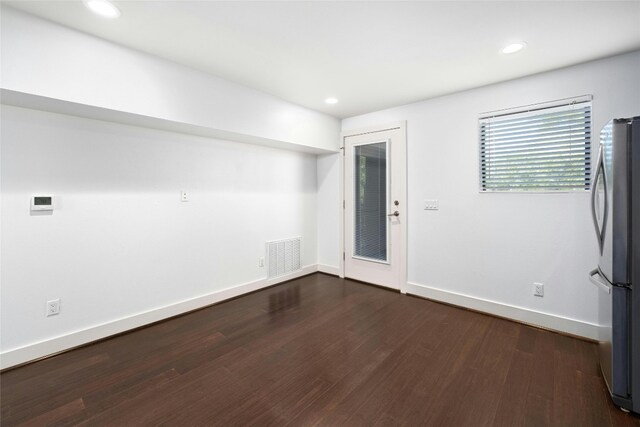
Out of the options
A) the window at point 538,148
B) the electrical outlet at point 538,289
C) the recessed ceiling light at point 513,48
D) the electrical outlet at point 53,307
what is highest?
the recessed ceiling light at point 513,48

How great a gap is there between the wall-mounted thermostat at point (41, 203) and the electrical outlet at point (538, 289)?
4.49 meters

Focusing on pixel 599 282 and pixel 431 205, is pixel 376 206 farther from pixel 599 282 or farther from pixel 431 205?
pixel 599 282

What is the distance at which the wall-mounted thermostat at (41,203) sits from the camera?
7.36ft

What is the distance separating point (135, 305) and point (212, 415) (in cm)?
163

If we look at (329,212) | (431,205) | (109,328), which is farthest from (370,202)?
(109,328)

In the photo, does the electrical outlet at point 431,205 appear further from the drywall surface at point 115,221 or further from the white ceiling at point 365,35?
the drywall surface at point 115,221

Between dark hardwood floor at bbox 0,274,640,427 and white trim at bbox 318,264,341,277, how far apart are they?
154 centimetres

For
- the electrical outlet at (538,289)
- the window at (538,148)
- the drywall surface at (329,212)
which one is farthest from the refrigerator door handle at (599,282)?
the drywall surface at (329,212)

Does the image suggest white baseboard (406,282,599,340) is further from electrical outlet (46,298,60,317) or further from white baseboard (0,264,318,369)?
electrical outlet (46,298,60,317)

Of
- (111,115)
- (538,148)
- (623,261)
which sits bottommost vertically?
(623,261)

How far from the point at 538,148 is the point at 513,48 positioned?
3.41 ft

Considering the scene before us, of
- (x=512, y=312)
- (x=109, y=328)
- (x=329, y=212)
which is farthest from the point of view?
(x=329, y=212)

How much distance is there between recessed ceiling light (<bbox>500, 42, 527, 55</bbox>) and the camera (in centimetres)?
229

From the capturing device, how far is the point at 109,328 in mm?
2609
